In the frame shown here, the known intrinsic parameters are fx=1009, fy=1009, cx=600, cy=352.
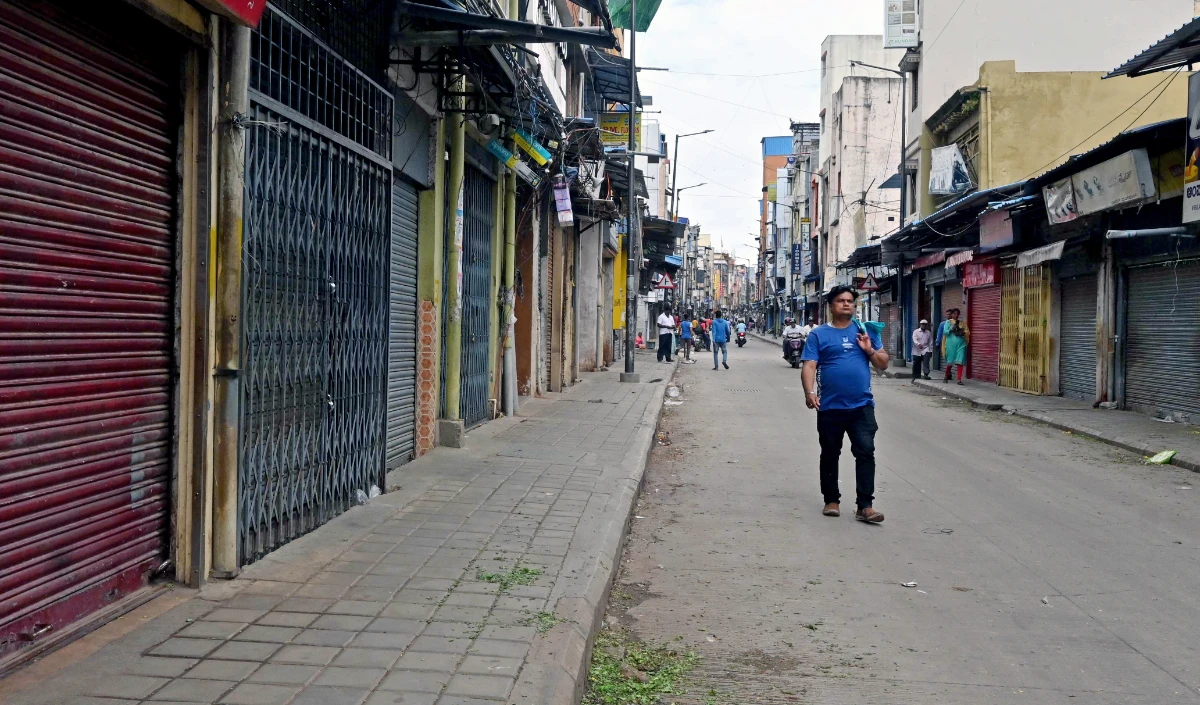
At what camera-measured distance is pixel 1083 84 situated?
24906mm

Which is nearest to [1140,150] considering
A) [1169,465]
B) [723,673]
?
[1169,465]

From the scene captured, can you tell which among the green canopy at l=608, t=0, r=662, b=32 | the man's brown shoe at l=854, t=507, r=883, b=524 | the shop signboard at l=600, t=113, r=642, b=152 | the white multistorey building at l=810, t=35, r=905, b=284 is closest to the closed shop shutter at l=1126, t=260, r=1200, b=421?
the man's brown shoe at l=854, t=507, r=883, b=524

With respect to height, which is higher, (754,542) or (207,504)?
(207,504)

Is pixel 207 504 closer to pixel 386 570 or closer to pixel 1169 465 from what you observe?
pixel 386 570

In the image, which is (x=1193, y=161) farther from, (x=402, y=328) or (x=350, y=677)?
(x=350, y=677)

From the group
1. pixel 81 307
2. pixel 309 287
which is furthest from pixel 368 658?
pixel 309 287

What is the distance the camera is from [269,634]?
171 inches

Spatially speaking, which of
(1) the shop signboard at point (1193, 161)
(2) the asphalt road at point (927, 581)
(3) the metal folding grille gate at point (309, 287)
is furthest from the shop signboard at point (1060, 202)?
(3) the metal folding grille gate at point (309, 287)

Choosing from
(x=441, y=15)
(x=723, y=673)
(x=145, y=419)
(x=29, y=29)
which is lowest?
(x=723, y=673)

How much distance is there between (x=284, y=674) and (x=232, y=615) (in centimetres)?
87

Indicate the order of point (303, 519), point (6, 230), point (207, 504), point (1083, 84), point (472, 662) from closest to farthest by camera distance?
point (6, 230) < point (472, 662) < point (207, 504) < point (303, 519) < point (1083, 84)

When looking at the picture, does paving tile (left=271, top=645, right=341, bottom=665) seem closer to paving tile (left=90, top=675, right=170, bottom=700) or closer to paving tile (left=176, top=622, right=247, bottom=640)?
paving tile (left=176, top=622, right=247, bottom=640)

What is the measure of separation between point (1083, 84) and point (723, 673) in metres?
24.7

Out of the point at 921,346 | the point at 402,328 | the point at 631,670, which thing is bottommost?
the point at 631,670
